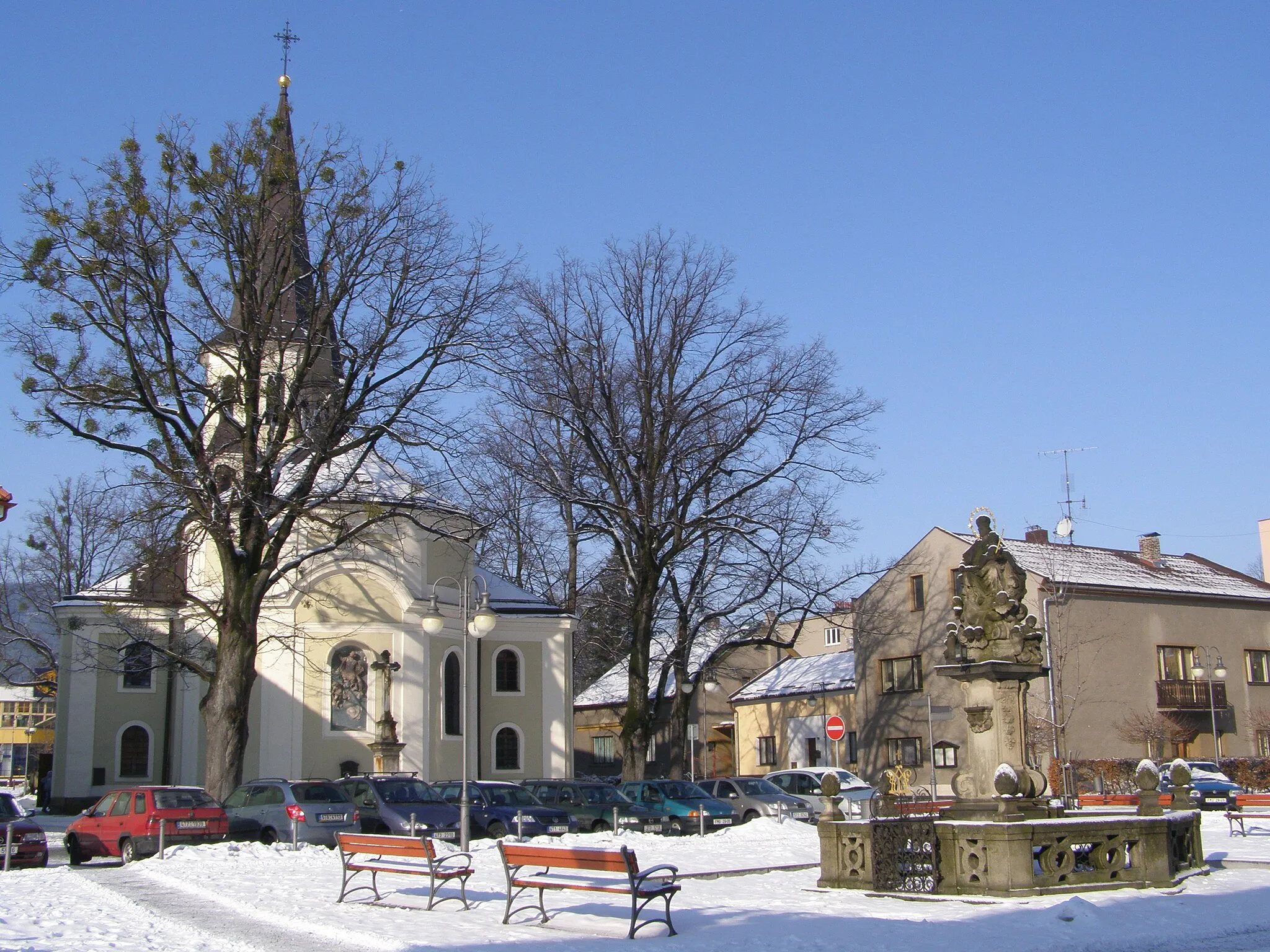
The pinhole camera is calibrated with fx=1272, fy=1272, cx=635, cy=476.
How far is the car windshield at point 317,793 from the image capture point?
22766 mm

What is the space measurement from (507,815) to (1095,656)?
27.8 m

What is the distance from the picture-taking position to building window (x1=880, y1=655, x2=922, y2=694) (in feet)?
161

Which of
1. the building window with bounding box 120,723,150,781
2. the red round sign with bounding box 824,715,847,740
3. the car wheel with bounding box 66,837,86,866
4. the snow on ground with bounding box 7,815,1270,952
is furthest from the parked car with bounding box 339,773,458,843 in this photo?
the building window with bounding box 120,723,150,781

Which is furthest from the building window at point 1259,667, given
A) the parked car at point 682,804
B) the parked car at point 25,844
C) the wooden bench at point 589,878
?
the parked car at point 25,844

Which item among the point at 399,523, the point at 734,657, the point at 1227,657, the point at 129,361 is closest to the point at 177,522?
the point at 129,361

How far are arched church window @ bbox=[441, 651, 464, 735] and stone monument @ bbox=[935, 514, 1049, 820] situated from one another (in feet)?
74.9

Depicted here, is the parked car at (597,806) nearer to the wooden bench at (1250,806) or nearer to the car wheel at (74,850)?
the car wheel at (74,850)

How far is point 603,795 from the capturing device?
1070 inches

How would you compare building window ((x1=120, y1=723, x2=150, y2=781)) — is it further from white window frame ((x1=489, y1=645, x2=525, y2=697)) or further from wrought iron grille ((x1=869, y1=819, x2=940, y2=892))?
wrought iron grille ((x1=869, y1=819, x2=940, y2=892))

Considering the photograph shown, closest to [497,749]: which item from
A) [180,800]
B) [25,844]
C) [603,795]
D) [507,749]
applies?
[507,749]

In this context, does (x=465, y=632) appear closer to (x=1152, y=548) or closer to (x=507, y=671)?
(x=507, y=671)

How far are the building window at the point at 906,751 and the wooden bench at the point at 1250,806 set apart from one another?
14.1m

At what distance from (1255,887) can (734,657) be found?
2058 inches

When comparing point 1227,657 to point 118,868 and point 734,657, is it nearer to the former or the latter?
point 734,657
